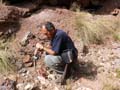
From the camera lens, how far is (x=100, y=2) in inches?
363

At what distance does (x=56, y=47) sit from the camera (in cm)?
663

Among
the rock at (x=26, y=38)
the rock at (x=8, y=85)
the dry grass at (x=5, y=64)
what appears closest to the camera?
the rock at (x=8, y=85)

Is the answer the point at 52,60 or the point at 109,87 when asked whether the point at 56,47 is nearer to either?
the point at 52,60

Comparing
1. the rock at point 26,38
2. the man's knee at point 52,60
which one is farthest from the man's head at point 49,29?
the rock at point 26,38

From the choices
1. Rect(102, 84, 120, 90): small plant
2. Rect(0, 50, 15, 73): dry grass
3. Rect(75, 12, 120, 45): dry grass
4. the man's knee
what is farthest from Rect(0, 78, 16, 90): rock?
Rect(75, 12, 120, 45): dry grass

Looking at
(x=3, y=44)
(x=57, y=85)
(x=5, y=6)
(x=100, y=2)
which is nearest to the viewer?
(x=57, y=85)

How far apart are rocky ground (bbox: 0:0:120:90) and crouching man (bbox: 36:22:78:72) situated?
266 millimetres

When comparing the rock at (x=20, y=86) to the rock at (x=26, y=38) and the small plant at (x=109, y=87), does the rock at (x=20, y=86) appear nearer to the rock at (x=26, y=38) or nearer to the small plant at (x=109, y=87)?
the rock at (x=26, y=38)

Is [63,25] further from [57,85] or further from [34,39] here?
[57,85]

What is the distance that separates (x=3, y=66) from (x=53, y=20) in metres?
1.83

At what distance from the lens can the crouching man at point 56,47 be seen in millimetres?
6565

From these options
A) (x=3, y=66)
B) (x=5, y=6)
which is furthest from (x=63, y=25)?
(x=3, y=66)

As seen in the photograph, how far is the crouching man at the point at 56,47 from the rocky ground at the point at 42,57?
0.27 m

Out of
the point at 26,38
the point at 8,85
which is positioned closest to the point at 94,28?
the point at 26,38
